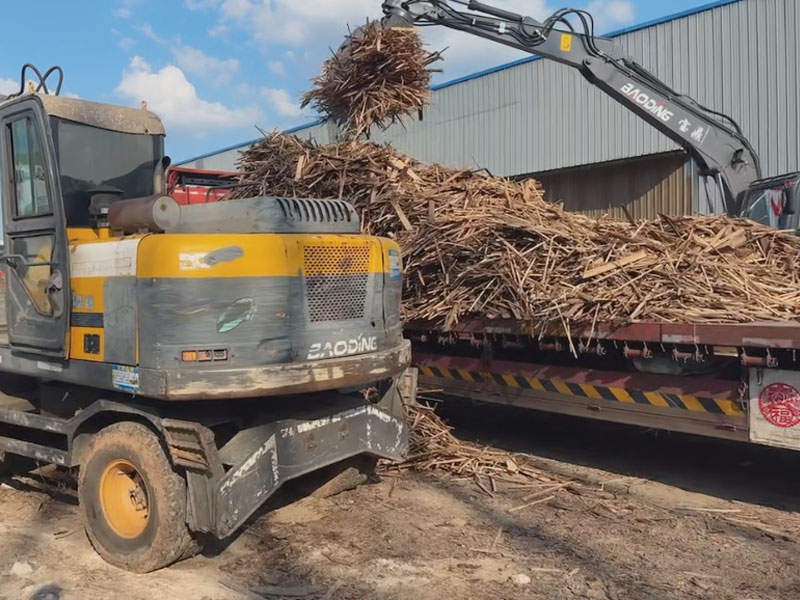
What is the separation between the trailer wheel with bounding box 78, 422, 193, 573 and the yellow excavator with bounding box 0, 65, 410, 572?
1cm

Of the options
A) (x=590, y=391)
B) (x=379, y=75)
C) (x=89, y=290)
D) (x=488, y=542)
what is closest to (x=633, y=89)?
(x=379, y=75)

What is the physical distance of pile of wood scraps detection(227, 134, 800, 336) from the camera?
17.9 ft

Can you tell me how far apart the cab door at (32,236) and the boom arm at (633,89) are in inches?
227

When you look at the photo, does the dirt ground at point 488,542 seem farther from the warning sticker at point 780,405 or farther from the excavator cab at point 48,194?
the excavator cab at point 48,194

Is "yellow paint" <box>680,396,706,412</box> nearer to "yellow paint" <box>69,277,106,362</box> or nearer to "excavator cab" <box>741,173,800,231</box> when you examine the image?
"excavator cab" <box>741,173,800,231</box>

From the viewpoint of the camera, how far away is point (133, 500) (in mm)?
4641

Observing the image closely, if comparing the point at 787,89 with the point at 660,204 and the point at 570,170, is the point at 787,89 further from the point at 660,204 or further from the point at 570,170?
the point at 570,170

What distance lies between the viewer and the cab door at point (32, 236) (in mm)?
4711

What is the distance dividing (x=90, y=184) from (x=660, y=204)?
13639 mm

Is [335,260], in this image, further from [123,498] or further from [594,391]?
[594,391]

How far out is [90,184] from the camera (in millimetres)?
5172

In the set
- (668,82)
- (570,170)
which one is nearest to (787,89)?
(668,82)

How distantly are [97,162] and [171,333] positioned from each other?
5.99 ft

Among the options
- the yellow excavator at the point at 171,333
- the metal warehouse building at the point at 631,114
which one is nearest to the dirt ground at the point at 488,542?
the yellow excavator at the point at 171,333
